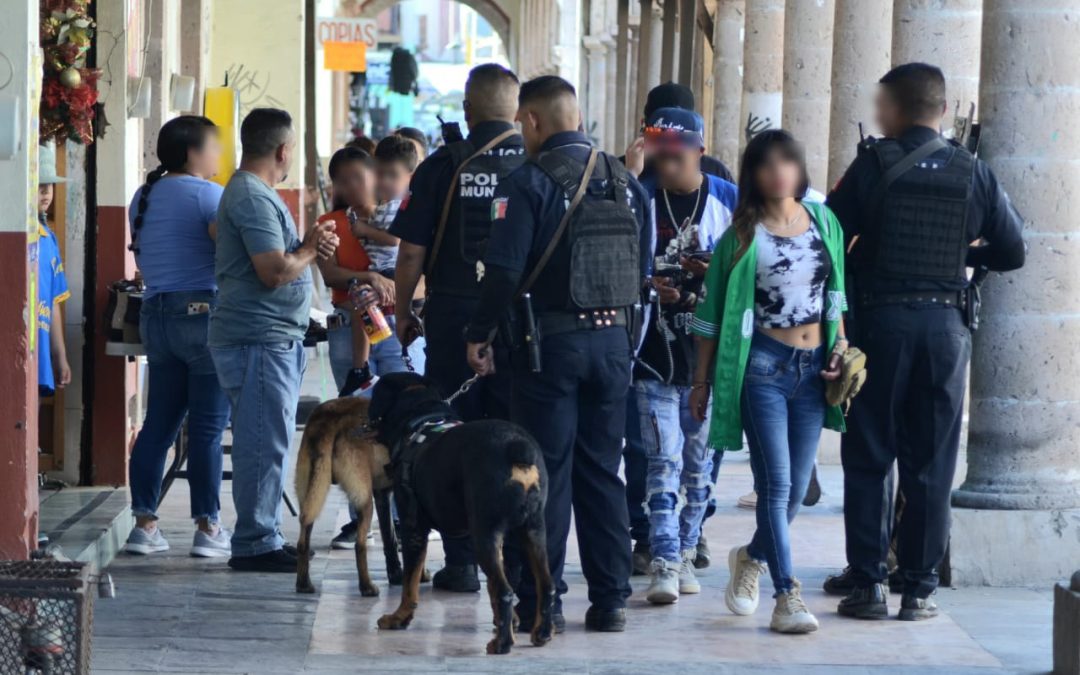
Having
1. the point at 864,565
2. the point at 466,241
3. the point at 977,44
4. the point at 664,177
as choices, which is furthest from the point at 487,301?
the point at 977,44

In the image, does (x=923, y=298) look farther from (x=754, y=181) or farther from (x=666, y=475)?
(x=666, y=475)

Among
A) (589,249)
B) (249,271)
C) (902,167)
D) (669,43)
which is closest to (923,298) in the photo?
(902,167)

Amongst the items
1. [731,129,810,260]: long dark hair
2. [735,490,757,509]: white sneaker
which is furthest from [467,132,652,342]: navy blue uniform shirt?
[735,490,757,509]: white sneaker

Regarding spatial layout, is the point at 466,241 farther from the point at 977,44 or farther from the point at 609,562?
the point at 977,44

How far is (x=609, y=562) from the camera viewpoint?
21.5 ft

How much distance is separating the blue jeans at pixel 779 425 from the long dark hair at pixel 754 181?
376mm

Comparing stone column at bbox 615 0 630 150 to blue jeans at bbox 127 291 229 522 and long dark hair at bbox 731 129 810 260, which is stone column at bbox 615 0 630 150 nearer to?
blue jeans at bbox 127 291 229 522

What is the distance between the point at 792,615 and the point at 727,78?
1152 centimetres

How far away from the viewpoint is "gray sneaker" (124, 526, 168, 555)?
8.06m

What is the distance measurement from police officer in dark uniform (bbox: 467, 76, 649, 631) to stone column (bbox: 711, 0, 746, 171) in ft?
36.4

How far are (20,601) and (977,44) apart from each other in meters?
6.46

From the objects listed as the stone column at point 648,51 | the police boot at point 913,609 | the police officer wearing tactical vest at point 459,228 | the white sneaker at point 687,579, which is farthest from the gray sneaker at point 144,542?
the stone column at point 648,51

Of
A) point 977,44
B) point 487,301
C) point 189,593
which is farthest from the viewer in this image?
point 977,44

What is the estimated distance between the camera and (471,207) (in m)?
7.05
